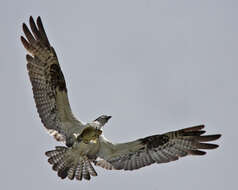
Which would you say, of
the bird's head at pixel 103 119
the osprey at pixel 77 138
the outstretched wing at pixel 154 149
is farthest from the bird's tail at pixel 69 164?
the bird's head at pixel 103 119

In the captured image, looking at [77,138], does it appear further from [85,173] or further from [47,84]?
[47,84]

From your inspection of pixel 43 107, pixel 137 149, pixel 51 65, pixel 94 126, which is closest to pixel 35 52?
pixel 51 65

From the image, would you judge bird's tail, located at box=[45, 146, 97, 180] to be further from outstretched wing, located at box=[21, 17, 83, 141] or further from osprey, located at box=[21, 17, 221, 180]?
outstretched wing, located at box=[21, 17, 83, 141]

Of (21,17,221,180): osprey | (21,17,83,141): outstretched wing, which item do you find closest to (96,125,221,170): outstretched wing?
(21,17,221,180): osprey

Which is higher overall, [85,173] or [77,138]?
[77,138]

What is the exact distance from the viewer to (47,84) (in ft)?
39.3

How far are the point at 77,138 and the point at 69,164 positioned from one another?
2.02 ft

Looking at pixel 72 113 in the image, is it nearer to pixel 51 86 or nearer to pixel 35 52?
A: pixel 51 86

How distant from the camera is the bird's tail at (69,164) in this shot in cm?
1130

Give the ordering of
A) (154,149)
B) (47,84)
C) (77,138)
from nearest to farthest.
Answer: (77,138) < (154,149) < (47,84)

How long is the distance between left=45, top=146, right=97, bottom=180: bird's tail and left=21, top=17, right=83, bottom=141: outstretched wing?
17.1 inches

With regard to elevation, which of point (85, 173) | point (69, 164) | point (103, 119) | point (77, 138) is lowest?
point (85, 173)

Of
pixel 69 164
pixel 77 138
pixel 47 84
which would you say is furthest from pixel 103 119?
pixel 47 84

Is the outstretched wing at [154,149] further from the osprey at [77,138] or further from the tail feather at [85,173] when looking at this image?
the tail feather at [85,173]
